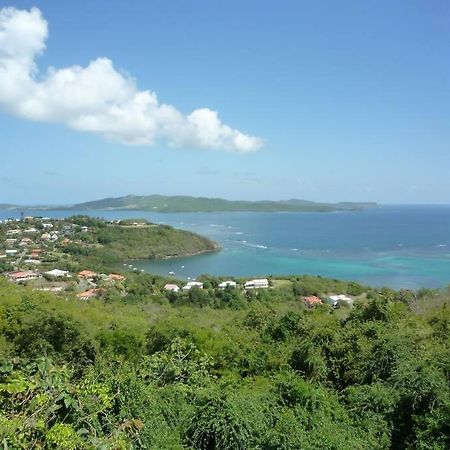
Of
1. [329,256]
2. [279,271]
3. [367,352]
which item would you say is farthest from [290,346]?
Answer: [329,256]

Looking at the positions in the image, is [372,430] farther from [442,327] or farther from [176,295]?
[176,295]

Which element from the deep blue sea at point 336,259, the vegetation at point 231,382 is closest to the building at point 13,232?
the deep blue sea at point 336,259

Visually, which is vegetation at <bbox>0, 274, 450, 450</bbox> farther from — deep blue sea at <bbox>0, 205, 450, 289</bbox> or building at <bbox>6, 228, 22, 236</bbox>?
building at <bbox>6, 228, 22, 236</bbox>

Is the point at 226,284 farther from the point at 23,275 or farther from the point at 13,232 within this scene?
the point at 13,232

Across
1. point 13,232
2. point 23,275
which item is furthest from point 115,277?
point 13,232

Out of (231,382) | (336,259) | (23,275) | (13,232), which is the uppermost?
(231,382)

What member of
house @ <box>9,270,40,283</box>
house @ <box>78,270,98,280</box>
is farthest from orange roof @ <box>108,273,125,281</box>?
house @ <box>9,270,40,283</box>
